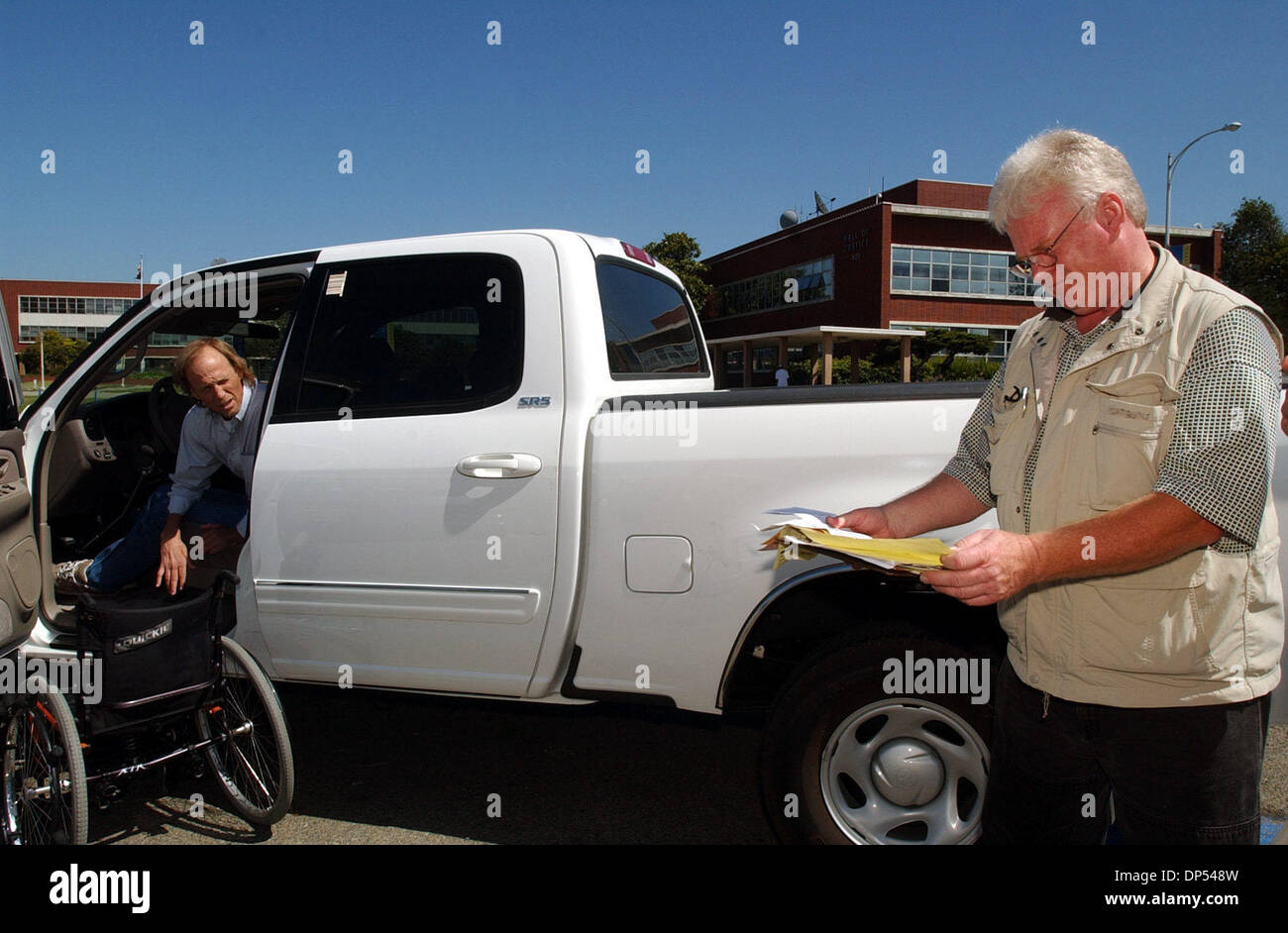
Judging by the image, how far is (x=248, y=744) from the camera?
11.4ft

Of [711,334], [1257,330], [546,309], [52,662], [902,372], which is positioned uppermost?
[711,334]

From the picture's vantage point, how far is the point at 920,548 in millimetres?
1798

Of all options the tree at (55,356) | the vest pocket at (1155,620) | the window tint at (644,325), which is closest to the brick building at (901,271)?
the tree at (55,356)

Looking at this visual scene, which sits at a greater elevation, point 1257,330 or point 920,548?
point 1257,330

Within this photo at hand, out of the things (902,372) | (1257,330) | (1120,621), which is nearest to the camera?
(1257,330)

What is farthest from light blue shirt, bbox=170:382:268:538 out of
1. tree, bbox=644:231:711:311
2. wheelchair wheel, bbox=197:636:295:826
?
tree, bbox=644:231:711:311

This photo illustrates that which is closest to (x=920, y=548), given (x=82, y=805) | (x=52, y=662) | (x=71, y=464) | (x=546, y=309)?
(x=546, y=309)

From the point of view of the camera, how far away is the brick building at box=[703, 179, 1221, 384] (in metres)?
40.7

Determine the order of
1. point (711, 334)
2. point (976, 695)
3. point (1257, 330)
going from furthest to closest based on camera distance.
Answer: point (711, 334)
point (976, 695)
point (1257, 330)

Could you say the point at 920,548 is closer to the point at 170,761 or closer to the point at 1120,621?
the point at 1120,621

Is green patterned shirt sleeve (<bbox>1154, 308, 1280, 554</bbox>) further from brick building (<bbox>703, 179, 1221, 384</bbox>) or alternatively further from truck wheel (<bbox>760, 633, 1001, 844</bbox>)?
brick building (<bbox>703, 179, 1221, 384</bbox>)

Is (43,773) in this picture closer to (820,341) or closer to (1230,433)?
(1230,433)

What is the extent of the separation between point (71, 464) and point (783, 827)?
349cm

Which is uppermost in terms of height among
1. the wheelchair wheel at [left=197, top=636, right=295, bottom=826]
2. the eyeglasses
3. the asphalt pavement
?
the eyeglasses
